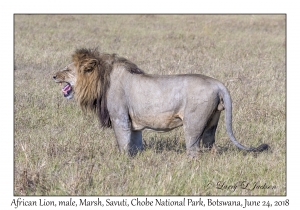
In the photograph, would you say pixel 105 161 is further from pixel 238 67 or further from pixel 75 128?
pixel 238 67

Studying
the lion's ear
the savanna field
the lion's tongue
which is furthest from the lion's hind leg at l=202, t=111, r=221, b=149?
the lion's tongue

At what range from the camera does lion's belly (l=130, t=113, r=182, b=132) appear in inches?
258

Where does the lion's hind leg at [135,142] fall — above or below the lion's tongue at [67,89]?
below

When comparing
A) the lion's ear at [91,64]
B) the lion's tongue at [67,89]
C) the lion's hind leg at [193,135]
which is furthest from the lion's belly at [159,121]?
the lion's tongue at [67,89]

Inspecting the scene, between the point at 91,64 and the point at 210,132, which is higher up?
the point at 91,64

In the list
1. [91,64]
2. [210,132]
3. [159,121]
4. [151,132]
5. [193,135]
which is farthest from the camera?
[151,132]

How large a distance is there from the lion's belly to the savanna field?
1.12 ft

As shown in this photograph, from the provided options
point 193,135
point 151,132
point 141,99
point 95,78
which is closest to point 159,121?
point 141,99

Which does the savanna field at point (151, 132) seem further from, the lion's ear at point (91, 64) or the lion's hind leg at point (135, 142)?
the lion's ear at point (91, 64)

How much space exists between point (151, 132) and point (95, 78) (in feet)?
5.52

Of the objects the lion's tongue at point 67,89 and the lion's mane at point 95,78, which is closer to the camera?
the lion's mane at point 95,78

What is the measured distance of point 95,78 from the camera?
6871 millimetres

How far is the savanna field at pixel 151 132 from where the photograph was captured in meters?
5.64

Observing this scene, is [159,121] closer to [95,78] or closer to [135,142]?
[135,142]
